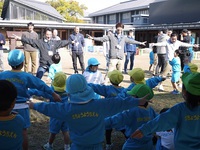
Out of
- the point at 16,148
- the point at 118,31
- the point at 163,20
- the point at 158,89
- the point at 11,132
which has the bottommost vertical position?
the point at 158,89

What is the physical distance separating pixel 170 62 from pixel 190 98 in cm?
573

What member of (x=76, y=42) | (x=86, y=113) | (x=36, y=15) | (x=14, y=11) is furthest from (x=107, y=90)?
(x=36, y=15)

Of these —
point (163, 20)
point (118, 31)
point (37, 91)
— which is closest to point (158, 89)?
point (118, 31)

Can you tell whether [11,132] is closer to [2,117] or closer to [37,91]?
[2,117]

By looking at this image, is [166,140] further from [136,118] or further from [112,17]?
[112,17]

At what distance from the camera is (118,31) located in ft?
27.9

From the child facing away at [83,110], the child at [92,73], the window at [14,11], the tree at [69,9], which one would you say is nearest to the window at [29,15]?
→ the window at [14,11]

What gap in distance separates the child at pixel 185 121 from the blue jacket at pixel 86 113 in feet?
1.19

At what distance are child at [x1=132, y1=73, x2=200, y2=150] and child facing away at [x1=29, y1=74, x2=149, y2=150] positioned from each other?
36 centimetres

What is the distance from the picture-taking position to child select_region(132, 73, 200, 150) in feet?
8.08

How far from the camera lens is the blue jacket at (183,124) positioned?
247 cm

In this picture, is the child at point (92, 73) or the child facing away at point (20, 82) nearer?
the child facing away at point (20, 82)

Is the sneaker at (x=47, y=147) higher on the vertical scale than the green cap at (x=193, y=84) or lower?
lower

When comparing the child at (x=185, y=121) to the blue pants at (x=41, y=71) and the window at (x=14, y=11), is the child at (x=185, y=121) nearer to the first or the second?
the blue pants at (x=41, y=71)
